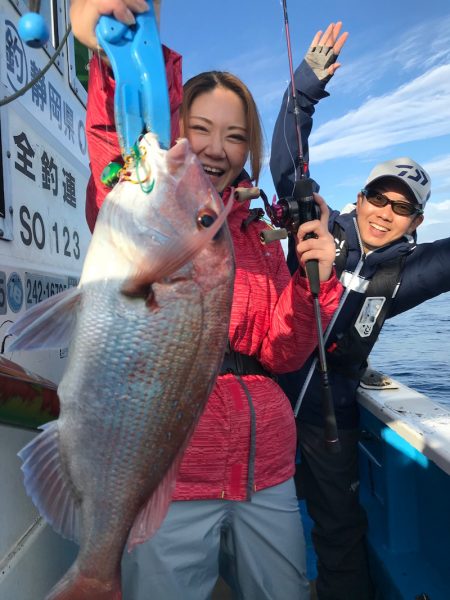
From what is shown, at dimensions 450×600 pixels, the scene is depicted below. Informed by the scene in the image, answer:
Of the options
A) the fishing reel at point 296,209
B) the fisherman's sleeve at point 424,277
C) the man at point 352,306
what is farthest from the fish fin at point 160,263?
the fisherman's sleeve at point 424,277

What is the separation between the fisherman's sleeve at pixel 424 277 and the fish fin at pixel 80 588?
2.88m

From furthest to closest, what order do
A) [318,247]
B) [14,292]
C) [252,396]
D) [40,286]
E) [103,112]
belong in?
[40,286], [14,292], [252,396], [318,247], [103,112]

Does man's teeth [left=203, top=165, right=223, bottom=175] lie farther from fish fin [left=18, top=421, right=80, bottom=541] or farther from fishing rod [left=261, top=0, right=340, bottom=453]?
fish fin [left=18, top=421, right=80, bottom=541]

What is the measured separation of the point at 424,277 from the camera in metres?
3.65

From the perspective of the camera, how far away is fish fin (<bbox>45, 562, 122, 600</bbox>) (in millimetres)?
1381

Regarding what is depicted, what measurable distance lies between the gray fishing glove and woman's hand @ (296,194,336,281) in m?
2.34

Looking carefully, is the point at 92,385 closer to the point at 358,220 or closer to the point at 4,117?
the point at 4,117

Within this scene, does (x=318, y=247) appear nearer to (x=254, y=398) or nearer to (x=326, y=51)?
(x=254, y=398)

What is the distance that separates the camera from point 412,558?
3.12m

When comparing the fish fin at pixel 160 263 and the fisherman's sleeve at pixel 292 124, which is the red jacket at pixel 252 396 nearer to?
the fish fin at pixel 160 263

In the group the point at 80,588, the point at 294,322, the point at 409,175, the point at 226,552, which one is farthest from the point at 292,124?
the point at 80,588

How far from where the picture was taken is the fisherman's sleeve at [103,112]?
161 centimetres

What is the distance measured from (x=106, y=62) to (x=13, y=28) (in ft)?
3.52

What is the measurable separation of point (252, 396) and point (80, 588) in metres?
0.96
